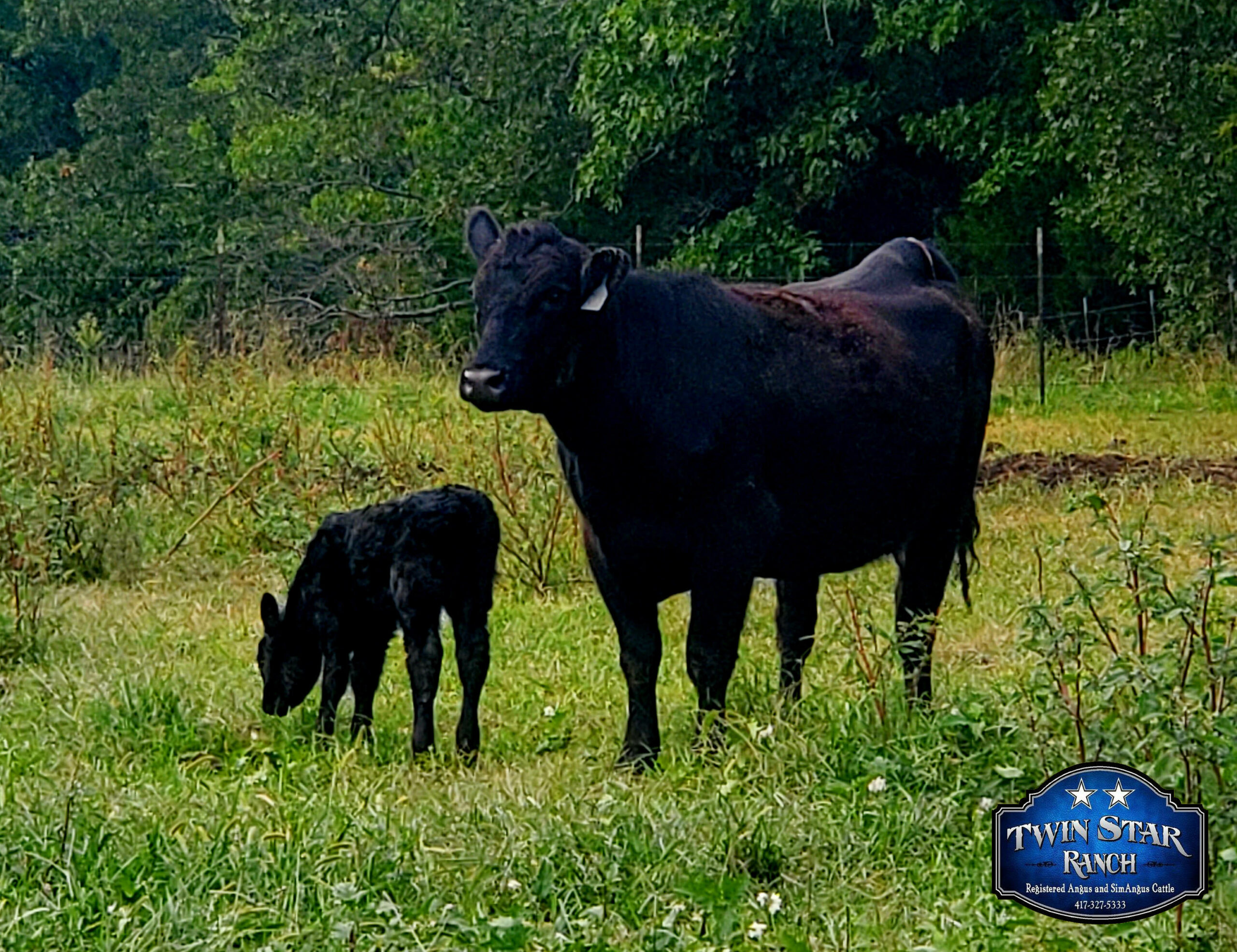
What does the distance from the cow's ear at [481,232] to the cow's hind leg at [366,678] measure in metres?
1.41

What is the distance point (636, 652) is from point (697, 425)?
2.53 feet

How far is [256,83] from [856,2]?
384 inches

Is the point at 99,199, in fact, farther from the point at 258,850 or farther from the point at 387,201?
the point at 258,850

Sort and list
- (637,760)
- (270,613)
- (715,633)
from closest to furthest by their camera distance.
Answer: (637,760), (715,633), (270,613)

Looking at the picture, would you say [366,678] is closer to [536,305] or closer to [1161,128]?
[536,305]

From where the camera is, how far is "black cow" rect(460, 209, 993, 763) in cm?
663

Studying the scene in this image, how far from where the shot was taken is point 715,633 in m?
6.78

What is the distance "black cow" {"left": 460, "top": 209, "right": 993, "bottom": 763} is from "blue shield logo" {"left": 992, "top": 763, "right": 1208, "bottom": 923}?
1306mm

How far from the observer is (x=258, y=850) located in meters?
5.05

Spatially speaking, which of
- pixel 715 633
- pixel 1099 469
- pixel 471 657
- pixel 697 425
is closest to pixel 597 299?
pixel 697 425

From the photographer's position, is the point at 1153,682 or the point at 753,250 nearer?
the point at 1153,682

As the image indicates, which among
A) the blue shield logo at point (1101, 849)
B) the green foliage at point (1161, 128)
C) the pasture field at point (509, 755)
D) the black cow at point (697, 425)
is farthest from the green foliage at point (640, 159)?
the blue shield logo at point (1101, 849)

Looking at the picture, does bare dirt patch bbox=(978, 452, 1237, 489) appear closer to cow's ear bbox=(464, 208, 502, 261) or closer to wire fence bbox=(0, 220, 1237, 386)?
wire fence bbox=(0, 220, 1237, 386)

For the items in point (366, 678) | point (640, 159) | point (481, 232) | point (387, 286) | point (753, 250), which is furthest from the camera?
Result: point (387, 286)
